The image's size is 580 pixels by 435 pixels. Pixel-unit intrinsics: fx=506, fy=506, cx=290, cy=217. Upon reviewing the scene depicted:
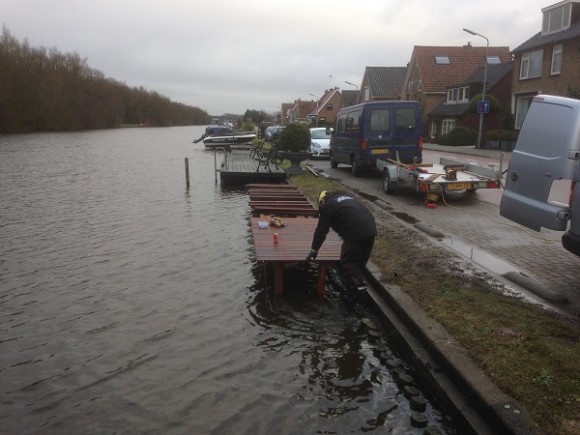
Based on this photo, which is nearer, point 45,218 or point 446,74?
point 45,218

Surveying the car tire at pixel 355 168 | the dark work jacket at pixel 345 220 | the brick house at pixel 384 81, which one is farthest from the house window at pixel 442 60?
the dark work jacket at pixel 345 220

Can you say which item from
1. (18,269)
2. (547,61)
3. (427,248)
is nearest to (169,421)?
(427,248)

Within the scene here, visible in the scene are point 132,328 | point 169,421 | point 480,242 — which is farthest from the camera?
point 480,242

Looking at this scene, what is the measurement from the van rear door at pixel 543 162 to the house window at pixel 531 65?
28624mm

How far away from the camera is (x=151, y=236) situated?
10406mm

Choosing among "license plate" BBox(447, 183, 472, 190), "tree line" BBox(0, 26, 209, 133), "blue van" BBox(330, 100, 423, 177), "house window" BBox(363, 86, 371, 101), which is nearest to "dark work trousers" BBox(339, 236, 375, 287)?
"license plate" BBox(447, 183, 472, 190)

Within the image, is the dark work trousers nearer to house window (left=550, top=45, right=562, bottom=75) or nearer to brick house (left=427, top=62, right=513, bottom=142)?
house window (left=550, top=45, right=562, bottom=75)

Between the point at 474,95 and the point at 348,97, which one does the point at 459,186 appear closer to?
the point at 474,95

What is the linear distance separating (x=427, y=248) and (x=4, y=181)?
17396 millimetres

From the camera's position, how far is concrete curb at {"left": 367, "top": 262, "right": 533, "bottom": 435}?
3459mm

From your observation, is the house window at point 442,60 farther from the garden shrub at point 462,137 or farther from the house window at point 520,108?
the house window at point 520,108

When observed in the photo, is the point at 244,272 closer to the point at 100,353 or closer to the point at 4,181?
the point at 100,353

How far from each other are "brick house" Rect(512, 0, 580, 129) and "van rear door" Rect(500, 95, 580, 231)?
79.0ft

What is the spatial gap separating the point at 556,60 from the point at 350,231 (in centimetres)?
2905
